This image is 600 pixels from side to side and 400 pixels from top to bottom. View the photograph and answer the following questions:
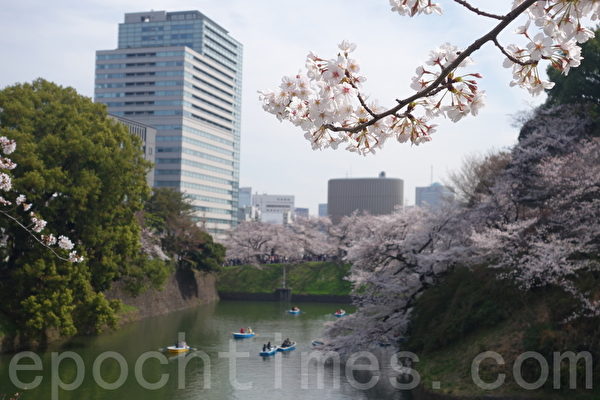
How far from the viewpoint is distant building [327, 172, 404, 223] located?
98.6m

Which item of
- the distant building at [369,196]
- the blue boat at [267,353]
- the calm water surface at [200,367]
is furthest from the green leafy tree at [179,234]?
the distant building at [369,196]

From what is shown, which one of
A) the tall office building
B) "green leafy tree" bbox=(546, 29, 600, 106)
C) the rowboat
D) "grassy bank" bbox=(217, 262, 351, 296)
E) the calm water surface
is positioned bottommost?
the calm water surface

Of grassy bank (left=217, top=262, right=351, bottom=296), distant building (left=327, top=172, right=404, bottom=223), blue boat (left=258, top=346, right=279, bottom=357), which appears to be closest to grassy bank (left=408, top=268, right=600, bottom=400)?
blue boat (left=258, top=346, right=279, bottom=357)

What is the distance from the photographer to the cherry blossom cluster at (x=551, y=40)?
2.80 metres

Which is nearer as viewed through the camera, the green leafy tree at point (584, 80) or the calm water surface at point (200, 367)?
the calm water surface at point (200, 367)

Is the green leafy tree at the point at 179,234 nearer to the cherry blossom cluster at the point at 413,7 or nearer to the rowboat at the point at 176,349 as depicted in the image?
Answer: the rowboat at the point at 176,349

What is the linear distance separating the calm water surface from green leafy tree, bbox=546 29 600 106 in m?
14.7

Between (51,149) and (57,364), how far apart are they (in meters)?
7.95

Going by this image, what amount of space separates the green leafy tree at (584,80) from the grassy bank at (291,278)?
93.3 feet

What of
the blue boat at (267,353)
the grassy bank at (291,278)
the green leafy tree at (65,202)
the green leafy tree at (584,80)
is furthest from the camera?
the grassy bank at (291,278)

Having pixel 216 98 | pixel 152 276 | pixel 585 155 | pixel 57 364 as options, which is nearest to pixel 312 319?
pixel 152 276

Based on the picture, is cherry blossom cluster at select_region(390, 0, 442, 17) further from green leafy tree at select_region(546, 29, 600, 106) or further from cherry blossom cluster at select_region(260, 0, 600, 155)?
green leafy tree at select_region(546, 29, 600, 106)

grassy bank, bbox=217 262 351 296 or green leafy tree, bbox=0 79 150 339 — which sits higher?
green leafy tree, bbox=0 79 150 339

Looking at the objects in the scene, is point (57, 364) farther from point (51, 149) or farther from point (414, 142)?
point (414, 142)
